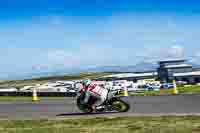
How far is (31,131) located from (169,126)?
3.52 metres

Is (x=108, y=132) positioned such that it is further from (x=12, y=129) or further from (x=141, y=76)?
(x=141, y=76)

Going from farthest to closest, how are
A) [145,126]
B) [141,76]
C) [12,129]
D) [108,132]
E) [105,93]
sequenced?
1. [141,76]
2. [105,93]
3. [12,129]
4. [145,126]
5. [108,132]

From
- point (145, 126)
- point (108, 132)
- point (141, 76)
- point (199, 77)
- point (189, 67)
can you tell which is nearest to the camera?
point (108, 132)

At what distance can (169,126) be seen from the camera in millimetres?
10125

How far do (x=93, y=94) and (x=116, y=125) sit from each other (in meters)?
4.21

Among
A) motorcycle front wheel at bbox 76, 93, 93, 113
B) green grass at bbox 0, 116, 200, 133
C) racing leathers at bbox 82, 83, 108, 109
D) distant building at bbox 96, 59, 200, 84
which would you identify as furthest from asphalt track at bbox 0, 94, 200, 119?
distant building at bbox 96, 59, 200, 84

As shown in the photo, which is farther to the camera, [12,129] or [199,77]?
[199,77]

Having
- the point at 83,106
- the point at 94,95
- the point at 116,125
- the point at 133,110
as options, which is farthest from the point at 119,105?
the point at 116,125

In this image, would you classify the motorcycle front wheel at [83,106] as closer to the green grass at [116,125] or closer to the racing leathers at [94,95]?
the racing leathers at [94,95]

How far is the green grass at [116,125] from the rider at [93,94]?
2.51 m

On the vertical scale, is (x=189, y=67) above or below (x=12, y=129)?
above

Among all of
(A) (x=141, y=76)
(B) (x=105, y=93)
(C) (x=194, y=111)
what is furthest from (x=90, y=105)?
(A) (x=141, y=76)

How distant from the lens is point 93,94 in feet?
48.9

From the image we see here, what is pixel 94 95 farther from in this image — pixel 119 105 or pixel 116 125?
pixel 116 125
